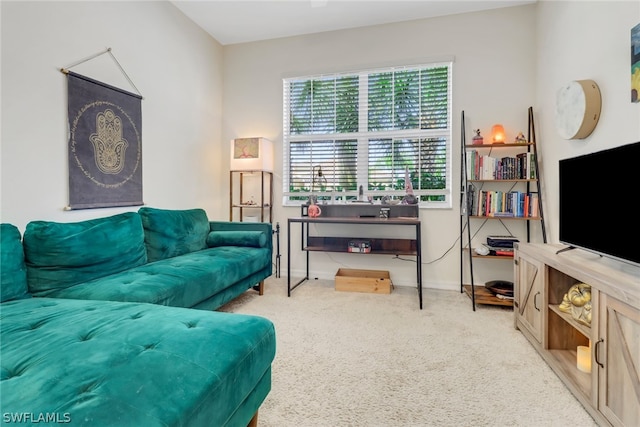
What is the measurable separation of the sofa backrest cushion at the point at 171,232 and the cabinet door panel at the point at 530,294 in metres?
2.63

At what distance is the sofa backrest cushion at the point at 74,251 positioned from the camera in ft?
5.69

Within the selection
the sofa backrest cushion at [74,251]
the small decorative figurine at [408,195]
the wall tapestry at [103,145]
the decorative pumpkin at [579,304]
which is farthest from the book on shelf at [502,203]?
the wall tapestry at [103,145]

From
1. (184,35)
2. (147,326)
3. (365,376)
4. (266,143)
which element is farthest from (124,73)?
(365,376)

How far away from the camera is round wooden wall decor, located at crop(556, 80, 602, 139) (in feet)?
6.86

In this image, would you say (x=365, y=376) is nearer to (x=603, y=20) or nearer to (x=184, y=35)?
(x=603, y=20)

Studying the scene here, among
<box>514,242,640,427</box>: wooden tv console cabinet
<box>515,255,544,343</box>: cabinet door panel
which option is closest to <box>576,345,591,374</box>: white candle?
<box>514,242,640,427</box>: wooden tv console cabinet

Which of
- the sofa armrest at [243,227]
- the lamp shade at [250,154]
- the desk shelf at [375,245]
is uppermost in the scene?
the lamp shade at [250,154]

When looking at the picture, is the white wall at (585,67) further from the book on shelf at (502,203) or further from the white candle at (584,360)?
the white candle at (584,360)

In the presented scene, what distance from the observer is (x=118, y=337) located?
41.9 inches

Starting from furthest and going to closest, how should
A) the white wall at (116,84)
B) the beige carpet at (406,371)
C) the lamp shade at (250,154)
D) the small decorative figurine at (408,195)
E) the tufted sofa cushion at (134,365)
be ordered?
the lamp shade at (250,154) → the small decorative figurine at (408,195) → the white wall at (116,84) → the beige carpet at (406,371) → the tufted sofa cushion at (134,365)

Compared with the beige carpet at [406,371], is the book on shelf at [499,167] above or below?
above

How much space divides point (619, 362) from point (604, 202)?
78 centimetres

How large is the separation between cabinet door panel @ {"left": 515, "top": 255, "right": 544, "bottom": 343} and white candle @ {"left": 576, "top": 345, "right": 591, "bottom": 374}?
0.86 ft

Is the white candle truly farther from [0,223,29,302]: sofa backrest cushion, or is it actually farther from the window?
[0,223,29,302]: sofa backrest cushion
